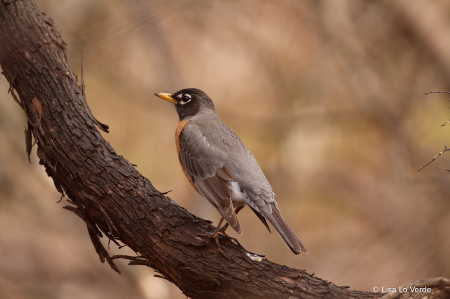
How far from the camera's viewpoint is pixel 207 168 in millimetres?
3104

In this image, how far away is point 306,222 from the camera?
33.7ft

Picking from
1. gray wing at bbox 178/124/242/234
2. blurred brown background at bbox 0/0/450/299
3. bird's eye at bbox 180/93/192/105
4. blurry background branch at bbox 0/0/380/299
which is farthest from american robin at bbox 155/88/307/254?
blurred brown background at bbox 0/0/450/299

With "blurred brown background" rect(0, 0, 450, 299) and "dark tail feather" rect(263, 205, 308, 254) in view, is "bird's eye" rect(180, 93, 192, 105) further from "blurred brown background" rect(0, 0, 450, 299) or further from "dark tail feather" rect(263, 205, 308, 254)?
"blurred brown background" rect(0, 0, 450, 299)

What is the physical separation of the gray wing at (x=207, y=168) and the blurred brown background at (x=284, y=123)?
4.18 m

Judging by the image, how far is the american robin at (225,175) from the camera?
278cm

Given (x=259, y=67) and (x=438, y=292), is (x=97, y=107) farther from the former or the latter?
(x=438, y=292)

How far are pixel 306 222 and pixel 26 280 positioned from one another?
670cm

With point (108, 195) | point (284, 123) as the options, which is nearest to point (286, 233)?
point (108, 195)

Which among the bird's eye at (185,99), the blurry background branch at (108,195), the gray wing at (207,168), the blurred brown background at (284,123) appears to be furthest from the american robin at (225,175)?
the blurred brown background at (284,123)

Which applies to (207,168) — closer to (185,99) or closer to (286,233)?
(286,233)

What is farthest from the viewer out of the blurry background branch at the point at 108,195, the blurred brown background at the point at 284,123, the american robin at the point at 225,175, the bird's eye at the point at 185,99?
the blurred brown background at the point at 284,123

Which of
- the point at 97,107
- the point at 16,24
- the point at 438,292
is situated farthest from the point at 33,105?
the point at 97,107

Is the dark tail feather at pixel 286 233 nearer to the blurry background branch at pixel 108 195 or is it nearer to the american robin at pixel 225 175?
the american robin at pixel 225 175

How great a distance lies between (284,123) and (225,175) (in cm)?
644
